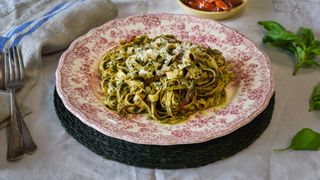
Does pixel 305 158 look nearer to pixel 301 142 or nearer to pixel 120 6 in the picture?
pixel 301 142

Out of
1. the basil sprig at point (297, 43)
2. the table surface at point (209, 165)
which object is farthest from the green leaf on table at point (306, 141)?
the basil sprig at point (297, 43)

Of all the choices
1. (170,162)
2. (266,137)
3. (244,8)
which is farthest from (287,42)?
(170,162)

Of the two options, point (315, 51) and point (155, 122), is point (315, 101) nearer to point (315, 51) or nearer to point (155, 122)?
point (315, 51)

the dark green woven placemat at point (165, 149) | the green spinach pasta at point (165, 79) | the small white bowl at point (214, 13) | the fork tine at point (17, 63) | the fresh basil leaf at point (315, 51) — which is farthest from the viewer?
the small white bowl at point (214, 13)

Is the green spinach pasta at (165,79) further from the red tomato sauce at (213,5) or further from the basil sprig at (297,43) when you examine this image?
the red tomato sauce at (213,5)

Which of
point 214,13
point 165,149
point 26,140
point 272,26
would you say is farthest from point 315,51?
point 26,140

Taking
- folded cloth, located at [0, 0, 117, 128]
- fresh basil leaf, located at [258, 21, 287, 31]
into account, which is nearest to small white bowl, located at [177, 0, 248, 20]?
Result: fresh basil leaf, located at [258, 21, 287, 31]
